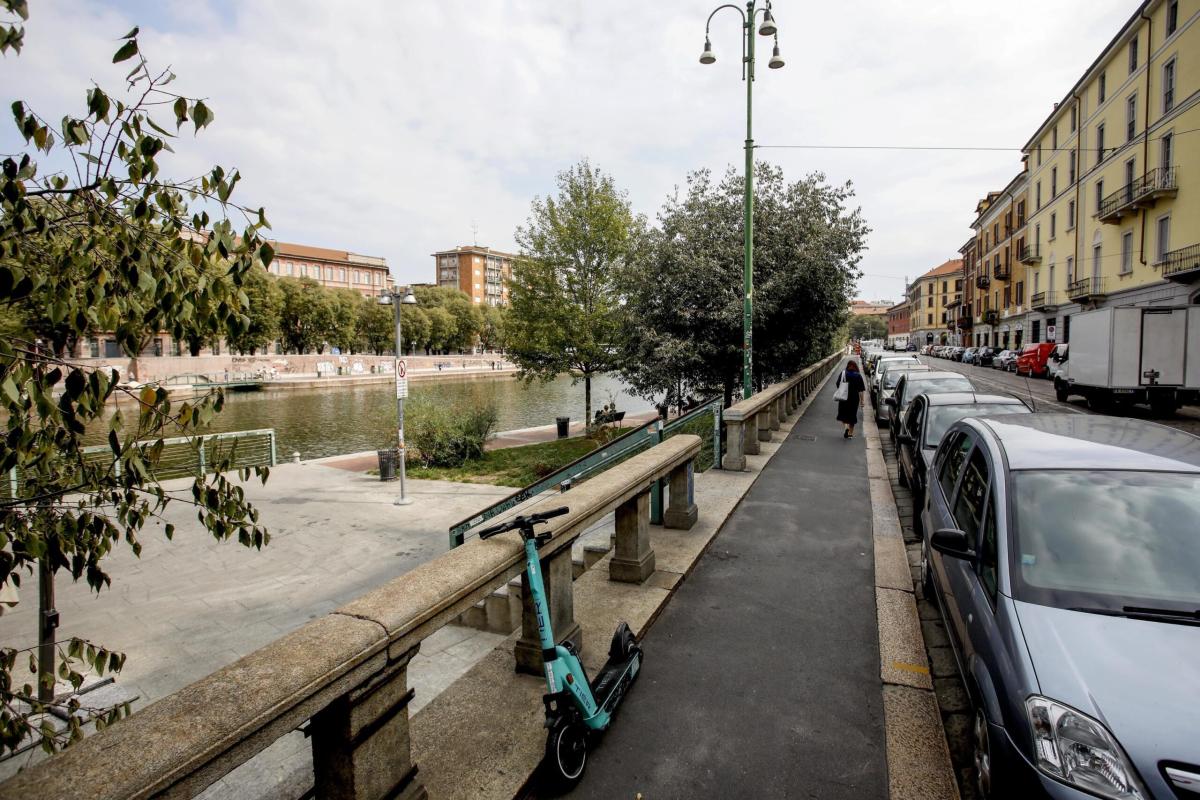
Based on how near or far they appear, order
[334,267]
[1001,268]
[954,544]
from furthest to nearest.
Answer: [334,267], [1001,268], [954,544]

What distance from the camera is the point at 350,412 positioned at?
130 feet

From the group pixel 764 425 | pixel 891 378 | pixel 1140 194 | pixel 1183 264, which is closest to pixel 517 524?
pixel 764 425

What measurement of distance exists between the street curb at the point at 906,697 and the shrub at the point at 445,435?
1524 centimetres

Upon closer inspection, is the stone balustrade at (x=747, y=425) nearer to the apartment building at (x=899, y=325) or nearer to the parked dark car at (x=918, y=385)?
the parked dark car at (x=918, y=385)

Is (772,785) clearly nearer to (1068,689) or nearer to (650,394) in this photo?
(1068,689)

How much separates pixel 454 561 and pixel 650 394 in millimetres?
16738

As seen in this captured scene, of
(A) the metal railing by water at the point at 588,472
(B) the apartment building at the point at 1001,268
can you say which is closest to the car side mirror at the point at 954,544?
(A) the metal railing by water at the point at 588,472

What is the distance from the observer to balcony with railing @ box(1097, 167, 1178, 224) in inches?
1106

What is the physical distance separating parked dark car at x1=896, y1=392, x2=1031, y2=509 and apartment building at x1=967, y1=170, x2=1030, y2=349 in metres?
50.9

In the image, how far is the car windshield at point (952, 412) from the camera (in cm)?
839

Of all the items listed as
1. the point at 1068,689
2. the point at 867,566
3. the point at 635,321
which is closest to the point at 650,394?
the point at 635,321

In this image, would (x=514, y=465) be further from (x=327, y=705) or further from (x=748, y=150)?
(x=327, y=705)

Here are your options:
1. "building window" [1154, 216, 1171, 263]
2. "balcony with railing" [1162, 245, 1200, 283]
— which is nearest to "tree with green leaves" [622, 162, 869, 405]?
"balcony with railing" [1162, 245, 1200, 283]

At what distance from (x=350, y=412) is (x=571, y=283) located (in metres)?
22.2
